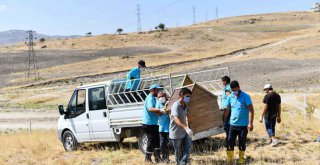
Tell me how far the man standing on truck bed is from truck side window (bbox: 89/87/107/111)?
397 cm

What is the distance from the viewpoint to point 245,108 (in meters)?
9.30

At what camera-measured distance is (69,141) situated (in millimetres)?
13680

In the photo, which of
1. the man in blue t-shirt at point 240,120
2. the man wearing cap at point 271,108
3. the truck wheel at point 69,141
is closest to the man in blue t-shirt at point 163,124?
the man in blue t-shirt at point 240,120

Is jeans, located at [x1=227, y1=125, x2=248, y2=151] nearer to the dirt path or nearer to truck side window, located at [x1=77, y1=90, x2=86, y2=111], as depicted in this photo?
truck side window, located at [x1=77, y1=90, x2=86, y2=111]

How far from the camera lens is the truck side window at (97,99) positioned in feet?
40.4

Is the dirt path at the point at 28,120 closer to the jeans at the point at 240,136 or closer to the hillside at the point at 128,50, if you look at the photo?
the jeans at the point at 240,136

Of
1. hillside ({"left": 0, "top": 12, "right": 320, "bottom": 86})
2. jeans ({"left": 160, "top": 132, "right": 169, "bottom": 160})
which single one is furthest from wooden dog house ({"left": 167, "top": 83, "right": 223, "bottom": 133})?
hillside ({"left": 0, "top": 12, "right": 320, "bottom": 86})

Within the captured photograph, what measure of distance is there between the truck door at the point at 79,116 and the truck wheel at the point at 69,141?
217mm

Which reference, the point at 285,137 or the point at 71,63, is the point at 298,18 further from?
the point at 285,137

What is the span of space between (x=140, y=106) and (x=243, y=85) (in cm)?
3401

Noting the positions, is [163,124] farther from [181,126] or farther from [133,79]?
[133,79]

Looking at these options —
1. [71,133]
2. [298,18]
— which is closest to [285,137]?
[71,133]

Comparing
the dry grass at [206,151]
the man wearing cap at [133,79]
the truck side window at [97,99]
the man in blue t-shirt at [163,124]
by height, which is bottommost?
the dry grass at [206,151]

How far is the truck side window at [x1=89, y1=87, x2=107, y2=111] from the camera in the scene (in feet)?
40.4
